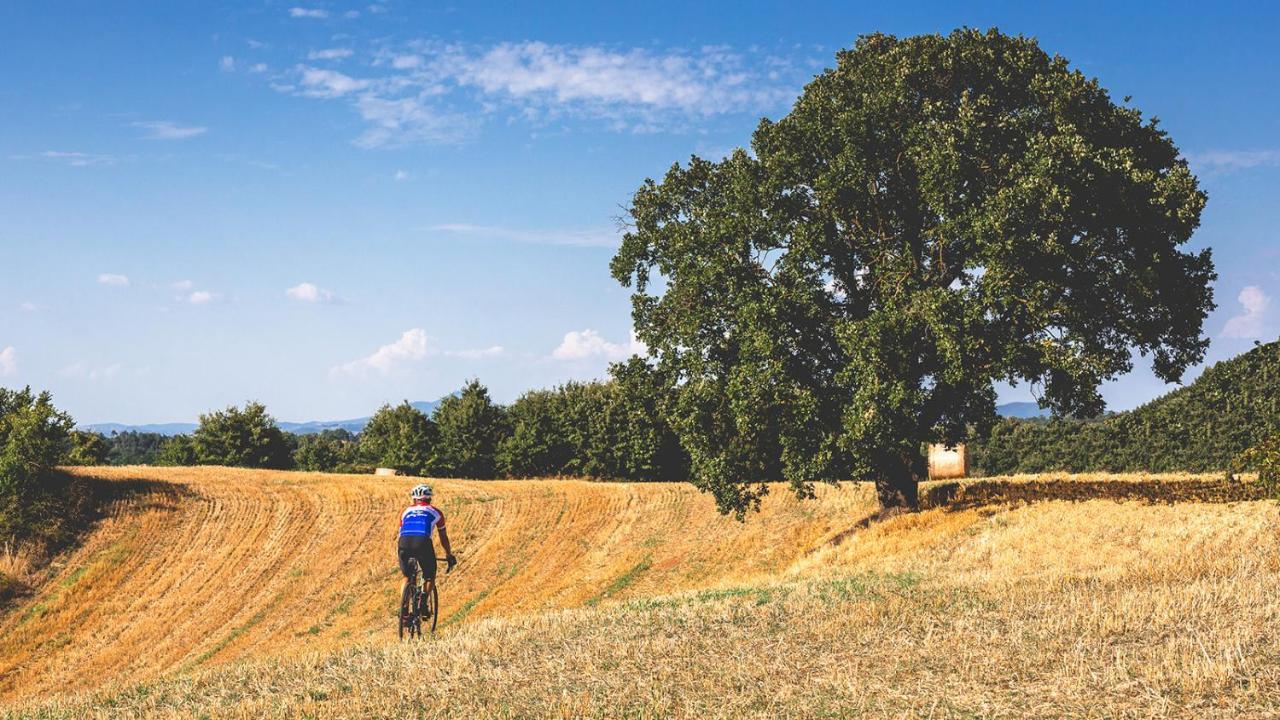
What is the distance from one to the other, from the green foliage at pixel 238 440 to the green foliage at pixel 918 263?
223 feet

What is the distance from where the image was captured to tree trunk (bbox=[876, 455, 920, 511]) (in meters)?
29.5

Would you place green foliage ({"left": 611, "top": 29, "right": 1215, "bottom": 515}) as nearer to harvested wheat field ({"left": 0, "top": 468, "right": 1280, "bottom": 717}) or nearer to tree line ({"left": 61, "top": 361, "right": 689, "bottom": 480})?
harvested wheat field ({"left": 0, "top": 468, "right": 1280, "bottom": 717})

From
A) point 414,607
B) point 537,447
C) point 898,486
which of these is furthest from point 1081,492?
point 537,447

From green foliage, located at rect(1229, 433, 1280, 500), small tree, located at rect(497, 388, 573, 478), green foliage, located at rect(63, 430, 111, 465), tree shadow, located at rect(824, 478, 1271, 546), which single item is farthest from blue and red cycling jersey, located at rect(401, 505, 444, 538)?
green foliage, located at rect(63, 430, 111, 465)

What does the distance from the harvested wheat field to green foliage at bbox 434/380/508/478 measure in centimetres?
3268

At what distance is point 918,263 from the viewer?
85.8 ft

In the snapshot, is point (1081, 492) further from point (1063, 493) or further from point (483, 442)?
point (483, 442)

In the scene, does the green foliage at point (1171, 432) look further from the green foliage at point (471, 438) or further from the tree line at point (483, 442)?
the green foliage at point (471, 438)

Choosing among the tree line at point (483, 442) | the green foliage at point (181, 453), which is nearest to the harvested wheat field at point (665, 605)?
the tree line at point (483, 442)

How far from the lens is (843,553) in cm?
2694

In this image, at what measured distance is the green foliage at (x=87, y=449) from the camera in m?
78.9

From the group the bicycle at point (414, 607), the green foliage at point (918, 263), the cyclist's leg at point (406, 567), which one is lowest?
the bicycle at point (414, 607)

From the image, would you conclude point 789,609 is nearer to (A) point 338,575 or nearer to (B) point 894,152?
(B) point 894,152

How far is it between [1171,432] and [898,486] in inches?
1051
